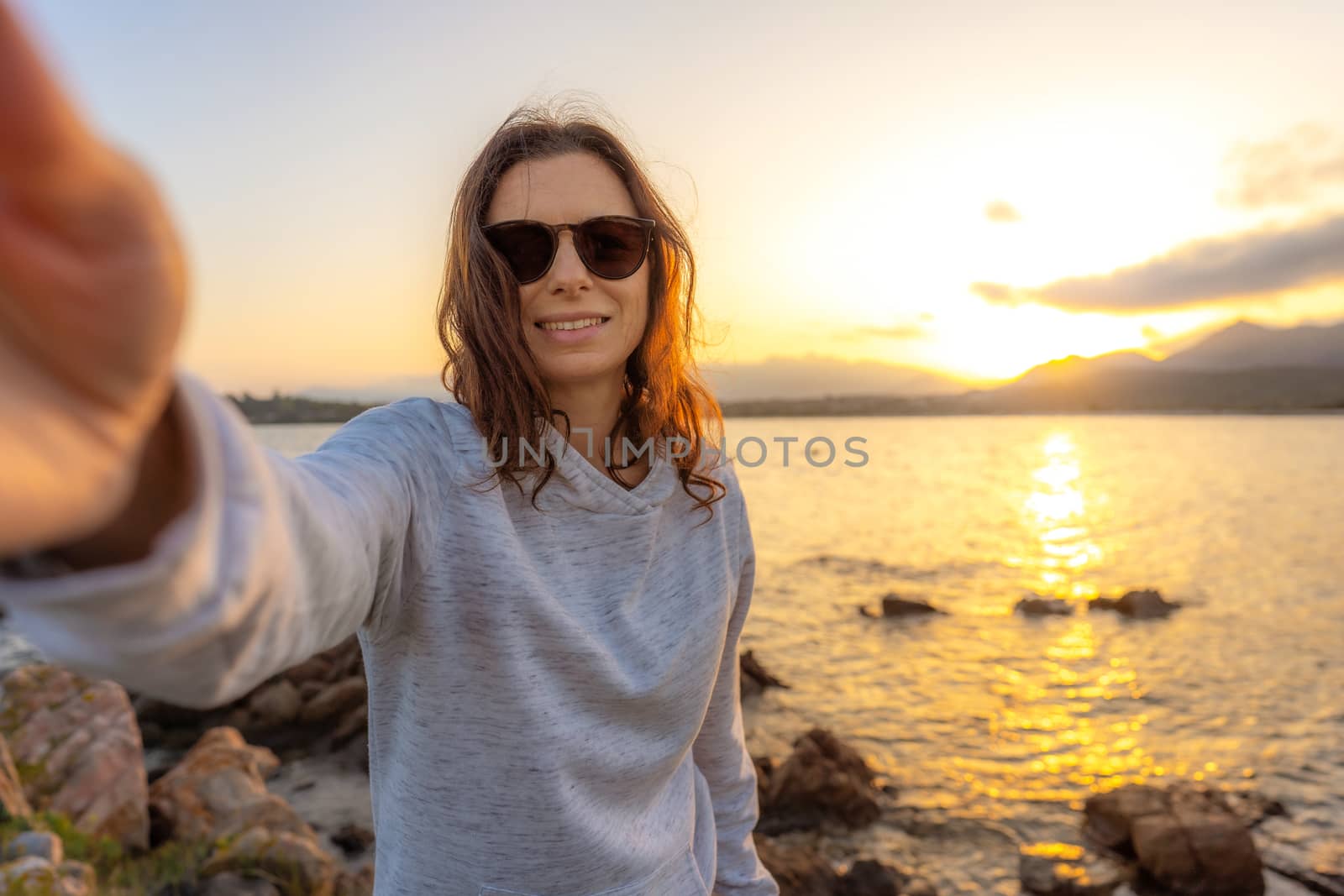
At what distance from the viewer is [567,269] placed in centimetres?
200

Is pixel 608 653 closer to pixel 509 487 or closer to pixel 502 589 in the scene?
pixel 502 589

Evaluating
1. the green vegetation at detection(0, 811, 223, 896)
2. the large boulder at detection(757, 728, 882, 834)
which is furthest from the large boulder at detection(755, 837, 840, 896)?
the green vegetation at detection(0, 811, 223, 896)

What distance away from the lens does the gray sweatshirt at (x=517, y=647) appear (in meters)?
1.50

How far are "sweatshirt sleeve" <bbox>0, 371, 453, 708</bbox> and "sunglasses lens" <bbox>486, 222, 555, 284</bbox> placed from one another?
0.99 m

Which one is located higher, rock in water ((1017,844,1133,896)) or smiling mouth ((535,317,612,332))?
smiling mouth ((535,317,612,332))

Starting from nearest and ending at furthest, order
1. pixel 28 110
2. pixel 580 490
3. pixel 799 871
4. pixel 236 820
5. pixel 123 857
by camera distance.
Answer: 1. pixel 28 110
2. pixel 580 490
3. pixel 123 857
4. pixel 236 820
5. pixel 799 871

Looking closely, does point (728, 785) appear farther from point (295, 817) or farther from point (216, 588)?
point (295, 817)

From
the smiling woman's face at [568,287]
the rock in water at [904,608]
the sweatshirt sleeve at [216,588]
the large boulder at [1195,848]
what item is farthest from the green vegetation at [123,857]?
the rock in water at [904,608]

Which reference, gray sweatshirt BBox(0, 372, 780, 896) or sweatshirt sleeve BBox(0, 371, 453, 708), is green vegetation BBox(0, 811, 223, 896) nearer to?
gray sweatshirt BBox(0, 372, 780, 896)

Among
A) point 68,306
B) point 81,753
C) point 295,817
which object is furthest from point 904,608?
point 68,306

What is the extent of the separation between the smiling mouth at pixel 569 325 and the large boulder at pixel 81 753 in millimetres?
4106

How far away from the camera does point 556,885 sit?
70.0 inches

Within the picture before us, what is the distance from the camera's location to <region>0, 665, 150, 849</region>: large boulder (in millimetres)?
4898

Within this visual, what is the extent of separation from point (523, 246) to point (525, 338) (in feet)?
0.80
